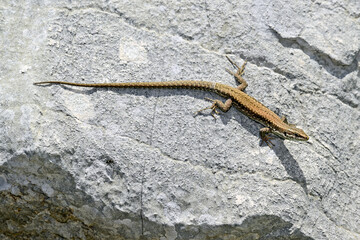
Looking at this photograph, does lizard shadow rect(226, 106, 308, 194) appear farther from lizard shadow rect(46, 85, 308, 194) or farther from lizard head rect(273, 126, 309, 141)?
lizard head rect(273, 126, 309, 141)

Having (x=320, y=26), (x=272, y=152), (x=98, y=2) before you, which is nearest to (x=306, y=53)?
(x=320, y=26)

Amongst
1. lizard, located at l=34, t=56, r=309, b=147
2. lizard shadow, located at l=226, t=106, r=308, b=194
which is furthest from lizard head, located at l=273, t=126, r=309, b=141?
lizard shadow, located at l=226, t=106, r=308, b=194

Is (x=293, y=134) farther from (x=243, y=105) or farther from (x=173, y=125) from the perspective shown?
(x=173, y=125)

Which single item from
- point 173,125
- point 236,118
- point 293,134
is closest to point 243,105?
point 236,118

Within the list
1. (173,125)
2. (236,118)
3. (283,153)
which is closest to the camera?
(173,125)

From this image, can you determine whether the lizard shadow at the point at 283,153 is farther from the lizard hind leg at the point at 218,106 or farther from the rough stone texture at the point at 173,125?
the lizard hind leg at the point at 218,106

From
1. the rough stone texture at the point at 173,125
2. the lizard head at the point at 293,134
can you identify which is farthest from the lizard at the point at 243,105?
the rough stone texture at the point at 173,125
